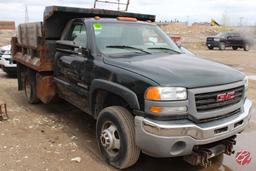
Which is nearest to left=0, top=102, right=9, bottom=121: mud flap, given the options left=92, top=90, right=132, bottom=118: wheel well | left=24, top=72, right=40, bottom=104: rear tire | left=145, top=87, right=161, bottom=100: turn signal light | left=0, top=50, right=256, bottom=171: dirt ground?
left=0, top=50, right=256, bottom=171: dirt ground

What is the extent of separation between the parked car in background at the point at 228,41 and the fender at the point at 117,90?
89.5 ft

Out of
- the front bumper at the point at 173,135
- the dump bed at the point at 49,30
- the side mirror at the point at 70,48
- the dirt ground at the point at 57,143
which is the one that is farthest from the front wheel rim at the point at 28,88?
the front bumper at the point at 173,135

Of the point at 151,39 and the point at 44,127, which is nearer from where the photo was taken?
the point at 151,39

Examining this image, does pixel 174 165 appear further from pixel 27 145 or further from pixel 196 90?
pixel 27 145

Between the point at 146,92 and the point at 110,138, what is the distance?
93 centimetres

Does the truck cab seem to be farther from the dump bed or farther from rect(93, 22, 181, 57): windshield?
the dump bed

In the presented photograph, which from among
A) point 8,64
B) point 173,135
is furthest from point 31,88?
point 173,135

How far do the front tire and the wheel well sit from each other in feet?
0.49

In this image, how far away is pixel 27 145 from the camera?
509 cm

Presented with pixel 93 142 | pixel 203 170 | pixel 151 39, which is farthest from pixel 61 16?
pixel 203 170

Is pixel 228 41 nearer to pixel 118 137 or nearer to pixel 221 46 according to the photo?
pixel 221 46

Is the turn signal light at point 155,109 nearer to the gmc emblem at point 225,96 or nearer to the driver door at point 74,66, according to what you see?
the gmc emblem at point 225,96

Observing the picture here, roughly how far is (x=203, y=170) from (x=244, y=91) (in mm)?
1186

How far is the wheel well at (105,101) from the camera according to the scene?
4396 mm
